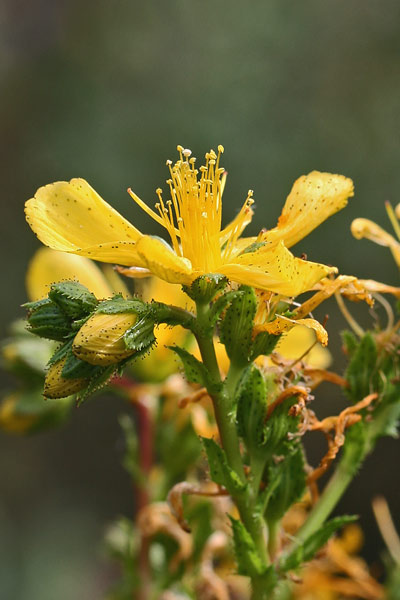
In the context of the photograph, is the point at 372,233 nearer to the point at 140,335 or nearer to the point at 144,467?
the point at 140,335

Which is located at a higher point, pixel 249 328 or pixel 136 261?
pixel 136 261

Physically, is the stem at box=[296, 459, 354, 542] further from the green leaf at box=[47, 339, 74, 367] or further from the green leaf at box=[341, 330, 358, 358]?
the green leaf at box=[47, 339, 74, 367]

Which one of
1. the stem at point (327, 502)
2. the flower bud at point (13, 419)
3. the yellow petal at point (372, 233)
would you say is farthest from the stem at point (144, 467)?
the yellow petal at point (372, 233)

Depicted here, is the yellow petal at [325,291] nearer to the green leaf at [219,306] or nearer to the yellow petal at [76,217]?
the green leaf at [219,306]

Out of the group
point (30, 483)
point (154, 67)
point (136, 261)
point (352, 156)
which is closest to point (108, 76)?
point (154, 67)

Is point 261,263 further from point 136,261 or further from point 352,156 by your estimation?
point 352,156

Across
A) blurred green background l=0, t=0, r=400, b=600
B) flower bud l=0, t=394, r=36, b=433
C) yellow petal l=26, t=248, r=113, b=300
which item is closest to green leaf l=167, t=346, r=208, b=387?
yellow petal l=26, t=248, r=113, b=300
